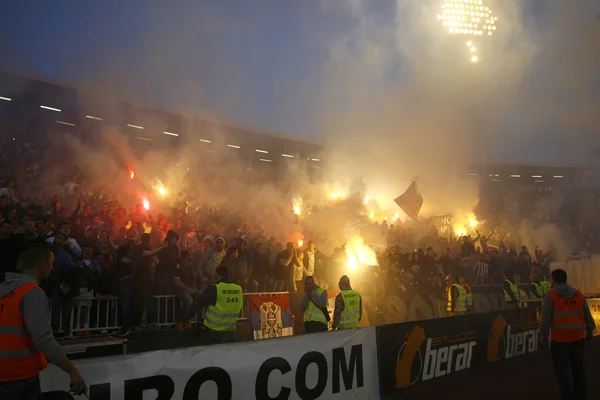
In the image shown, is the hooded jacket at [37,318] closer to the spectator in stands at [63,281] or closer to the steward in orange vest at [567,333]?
the spectator in stands at [63,281]

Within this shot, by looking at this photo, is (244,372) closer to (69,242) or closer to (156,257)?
(156,257)

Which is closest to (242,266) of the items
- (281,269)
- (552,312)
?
(281,269)

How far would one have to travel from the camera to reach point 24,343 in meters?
2.94

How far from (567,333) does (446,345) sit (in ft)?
5.57

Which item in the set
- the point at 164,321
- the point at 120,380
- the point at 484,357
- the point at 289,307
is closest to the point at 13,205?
the point at 164,321

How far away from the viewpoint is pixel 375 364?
5.62 metres

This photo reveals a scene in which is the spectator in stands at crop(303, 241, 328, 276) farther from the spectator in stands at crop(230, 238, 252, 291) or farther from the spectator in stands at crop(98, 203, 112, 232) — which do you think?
the spectator in stands at crop(98, 203, 112, 232)

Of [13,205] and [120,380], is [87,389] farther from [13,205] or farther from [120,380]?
[13,205]

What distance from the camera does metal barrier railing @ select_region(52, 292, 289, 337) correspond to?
6.51 m

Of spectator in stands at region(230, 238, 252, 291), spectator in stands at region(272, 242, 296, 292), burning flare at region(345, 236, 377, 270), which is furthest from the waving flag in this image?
spectator in stands at region(230, 238, 252, 291)

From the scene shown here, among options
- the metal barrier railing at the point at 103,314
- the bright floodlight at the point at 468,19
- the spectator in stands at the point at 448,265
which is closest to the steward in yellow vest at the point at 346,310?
the metal barrier railing at the point at 103,314

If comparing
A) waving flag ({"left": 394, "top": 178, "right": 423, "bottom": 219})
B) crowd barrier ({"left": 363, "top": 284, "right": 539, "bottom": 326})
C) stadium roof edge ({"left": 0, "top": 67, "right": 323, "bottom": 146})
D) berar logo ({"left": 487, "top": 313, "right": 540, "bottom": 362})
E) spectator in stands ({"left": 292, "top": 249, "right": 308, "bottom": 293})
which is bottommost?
berar logo ({"left": 487, "top": 313, "right": 540, "bottom": 362})

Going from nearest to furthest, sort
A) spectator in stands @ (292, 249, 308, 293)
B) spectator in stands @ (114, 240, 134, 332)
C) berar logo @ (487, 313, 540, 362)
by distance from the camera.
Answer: spectator in stands @ (114, 240, 134, 332) < berar logo @ (487, 313, 540, 362) < spectator in stands @ (292, 249, 308, 293)

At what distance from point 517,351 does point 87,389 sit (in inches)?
301
